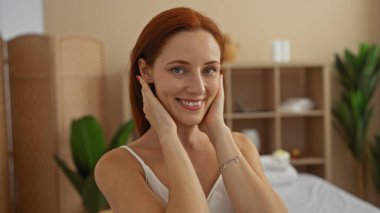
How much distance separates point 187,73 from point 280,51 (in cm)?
241

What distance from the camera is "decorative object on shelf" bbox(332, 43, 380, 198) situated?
10.3 ft

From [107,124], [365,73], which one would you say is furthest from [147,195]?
[365,73]

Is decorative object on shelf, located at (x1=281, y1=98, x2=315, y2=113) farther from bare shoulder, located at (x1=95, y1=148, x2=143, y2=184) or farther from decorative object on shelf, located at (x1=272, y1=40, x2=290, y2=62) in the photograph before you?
bare shoulder, located at (x1=95, y1=148, x2=143, y2=184)

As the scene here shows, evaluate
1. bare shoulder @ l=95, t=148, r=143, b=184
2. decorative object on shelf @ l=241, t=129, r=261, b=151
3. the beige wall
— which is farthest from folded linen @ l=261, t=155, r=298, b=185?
bare shoulder @ l=95, t=148, r=143, b=184

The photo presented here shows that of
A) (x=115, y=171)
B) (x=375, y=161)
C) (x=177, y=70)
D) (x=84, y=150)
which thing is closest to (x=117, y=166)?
(x=115, y=171)

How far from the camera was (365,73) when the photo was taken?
3117mm

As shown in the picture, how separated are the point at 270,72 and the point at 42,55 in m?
1.56

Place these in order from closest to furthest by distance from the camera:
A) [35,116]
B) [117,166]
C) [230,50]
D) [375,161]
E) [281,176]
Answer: [117,166]
[281,176]
[35,116]
[230,50]
[375,161]

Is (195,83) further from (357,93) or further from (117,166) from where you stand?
(357,93)

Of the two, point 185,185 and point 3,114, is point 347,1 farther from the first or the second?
point 185,185

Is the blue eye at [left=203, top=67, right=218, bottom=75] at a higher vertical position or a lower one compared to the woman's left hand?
higher

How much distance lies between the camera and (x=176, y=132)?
91 centimetres

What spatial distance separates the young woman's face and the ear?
19 millimetres

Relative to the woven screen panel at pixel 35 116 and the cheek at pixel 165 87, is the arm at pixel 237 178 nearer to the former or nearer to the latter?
the cheek at pixel 165 87
